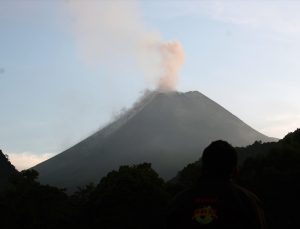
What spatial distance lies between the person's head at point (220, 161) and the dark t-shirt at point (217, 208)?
76 mm

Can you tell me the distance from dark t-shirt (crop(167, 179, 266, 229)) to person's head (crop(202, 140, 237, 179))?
8 centimetres

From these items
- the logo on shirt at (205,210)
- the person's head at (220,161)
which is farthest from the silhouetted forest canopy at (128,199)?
the logo on shirt at (205,210)

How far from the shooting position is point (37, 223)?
46.5 metres

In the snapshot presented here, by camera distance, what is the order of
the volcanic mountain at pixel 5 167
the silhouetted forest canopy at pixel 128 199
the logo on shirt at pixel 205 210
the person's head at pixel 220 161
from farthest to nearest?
the volcanic mountain at pixel 5 167 → the silhouetted forest canopy at pixel 128 199 → the person's head at pixel 220 161 → the logo on shirt at pixel 205 210

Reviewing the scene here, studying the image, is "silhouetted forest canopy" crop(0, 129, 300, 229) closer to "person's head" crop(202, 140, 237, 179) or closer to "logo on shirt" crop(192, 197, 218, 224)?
"person's head" crop(202, 140, 237, 179)

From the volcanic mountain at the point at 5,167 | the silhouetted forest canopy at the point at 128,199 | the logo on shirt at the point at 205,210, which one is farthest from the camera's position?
the volcanic mountain at the point at 5,167

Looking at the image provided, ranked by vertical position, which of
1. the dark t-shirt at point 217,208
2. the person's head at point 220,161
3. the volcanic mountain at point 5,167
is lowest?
the dark t-shirt at point 217,208

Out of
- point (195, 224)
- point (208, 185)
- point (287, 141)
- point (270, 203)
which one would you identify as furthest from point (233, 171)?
point (287, 141)

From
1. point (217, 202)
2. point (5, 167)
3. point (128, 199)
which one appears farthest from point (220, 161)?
point (5, 167)

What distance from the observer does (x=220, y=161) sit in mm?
4785

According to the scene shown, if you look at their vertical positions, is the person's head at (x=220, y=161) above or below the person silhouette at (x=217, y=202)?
above

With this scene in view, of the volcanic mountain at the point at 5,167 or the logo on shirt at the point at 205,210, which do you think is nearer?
the logo on shirt at the point at 205,210

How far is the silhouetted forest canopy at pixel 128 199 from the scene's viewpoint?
46344mm

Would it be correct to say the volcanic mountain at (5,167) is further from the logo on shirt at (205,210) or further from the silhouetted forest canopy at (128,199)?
the logo on shirt at (205,210)
